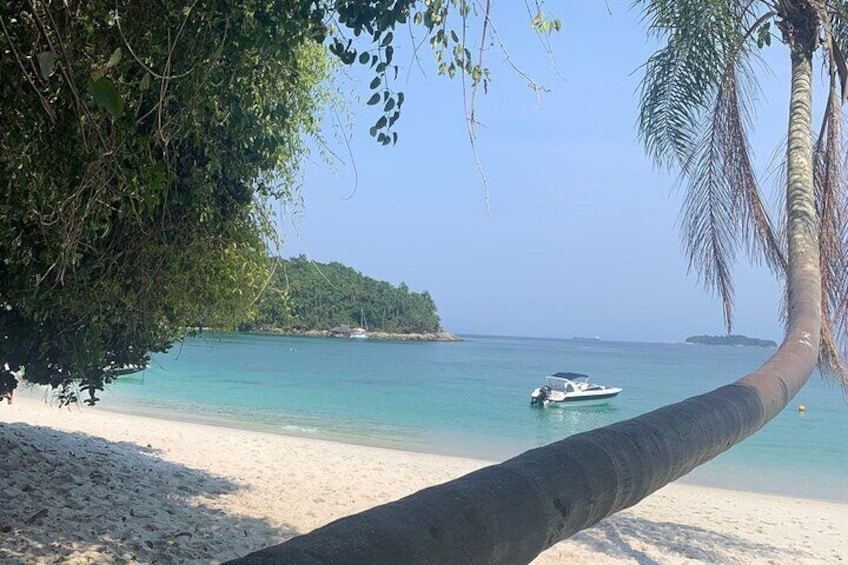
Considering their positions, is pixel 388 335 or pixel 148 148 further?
pixel 388 335

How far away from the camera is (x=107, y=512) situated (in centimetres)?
683

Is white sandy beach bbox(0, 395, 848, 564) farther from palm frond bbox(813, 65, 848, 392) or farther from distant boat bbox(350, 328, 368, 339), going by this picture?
distant boat bbox(350, 328, 368, 339)

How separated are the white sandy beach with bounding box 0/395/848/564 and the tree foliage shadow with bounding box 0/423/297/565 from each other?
0.02 metres

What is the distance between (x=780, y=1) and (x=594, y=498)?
5420 millimetres

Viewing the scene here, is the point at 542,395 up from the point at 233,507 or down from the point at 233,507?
down

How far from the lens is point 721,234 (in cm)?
696

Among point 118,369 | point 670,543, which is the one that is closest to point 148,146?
point 118,369

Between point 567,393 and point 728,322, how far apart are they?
89.6 ft

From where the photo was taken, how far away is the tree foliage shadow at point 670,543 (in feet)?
26.7

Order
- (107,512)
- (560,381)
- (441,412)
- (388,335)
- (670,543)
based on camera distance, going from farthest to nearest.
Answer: (388,335) → (560,381) → (441,412) → (670,543) → (107,512)

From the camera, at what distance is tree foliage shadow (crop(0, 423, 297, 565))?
577 centimetres

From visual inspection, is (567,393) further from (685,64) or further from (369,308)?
(369,308)

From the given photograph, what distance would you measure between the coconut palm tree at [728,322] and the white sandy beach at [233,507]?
3.53 meters

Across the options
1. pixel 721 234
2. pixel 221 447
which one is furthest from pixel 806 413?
pixel 721 234
